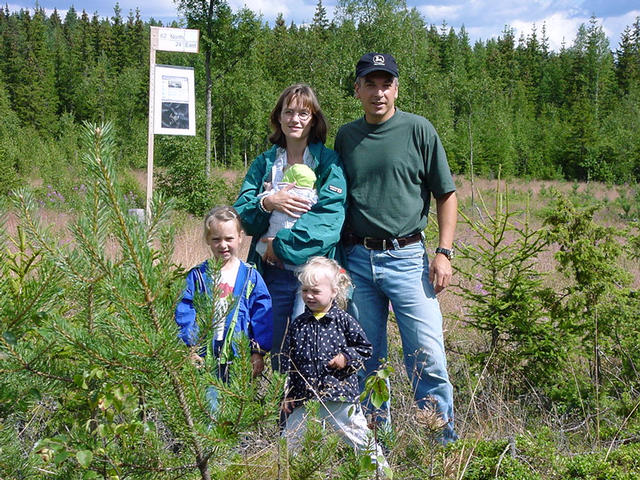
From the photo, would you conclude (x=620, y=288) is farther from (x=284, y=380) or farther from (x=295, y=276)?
(x=284, y=380)

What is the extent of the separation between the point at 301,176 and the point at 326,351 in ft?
2.97

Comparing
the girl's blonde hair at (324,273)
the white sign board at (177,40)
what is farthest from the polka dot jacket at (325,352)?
the white sign board at (177,40)

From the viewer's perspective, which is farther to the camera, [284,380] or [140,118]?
[140,118]

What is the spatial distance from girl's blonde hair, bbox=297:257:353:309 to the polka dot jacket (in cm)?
13

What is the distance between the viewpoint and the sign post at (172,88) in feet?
18.0

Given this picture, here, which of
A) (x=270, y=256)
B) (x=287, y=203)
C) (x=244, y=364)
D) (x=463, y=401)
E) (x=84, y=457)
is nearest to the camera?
(x=84, y=457)

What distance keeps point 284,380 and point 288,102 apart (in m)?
1.84

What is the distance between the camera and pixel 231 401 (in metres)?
1.26

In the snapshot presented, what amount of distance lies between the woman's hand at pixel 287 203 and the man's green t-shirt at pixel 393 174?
12.1 inches

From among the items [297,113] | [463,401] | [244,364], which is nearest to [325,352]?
[297,113]

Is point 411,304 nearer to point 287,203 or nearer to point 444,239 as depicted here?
point 444,239

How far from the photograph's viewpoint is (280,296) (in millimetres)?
2936

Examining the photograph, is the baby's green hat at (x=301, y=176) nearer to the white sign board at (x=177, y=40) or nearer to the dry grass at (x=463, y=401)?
the dry grass at (x=463, y=401)

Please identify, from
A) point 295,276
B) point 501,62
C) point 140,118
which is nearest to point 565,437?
point 295,276
